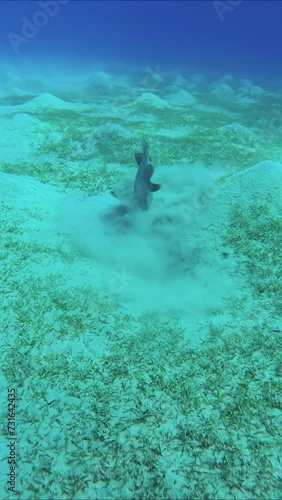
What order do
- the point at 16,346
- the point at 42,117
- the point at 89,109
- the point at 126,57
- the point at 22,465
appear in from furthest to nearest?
1. the point at 126,57
2. the point at 89,109
3. the point at 42,117
4. the point at 16,346
5. the point at 22,465

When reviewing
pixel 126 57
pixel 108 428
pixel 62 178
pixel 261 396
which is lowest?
pixel 108 428

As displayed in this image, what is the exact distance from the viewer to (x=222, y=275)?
23.2 ft

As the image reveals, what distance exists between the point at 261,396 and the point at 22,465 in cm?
352

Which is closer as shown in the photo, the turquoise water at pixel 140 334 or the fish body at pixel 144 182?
the turquoise water at pixel 140 334

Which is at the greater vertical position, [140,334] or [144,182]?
[144,182]

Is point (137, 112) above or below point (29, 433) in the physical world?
above

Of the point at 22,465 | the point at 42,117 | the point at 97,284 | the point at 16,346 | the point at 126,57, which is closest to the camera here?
the point at 22,465

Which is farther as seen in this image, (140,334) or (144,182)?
(144,182)

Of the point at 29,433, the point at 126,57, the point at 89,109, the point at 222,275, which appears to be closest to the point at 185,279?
the point at 222,275

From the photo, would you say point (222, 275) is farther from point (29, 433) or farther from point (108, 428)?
point (29, 433)

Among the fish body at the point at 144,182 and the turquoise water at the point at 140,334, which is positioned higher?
the fish body at the point at 144,182

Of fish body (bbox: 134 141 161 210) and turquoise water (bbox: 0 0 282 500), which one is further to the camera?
fish body (bbox: 134 141 161 210)

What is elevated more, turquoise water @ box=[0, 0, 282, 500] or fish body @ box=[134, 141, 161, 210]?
fish body @ box=[134, 141, 161, 210]

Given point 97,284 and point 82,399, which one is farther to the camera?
point 97,284
